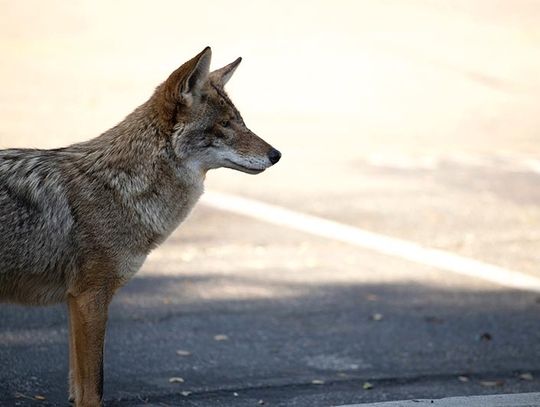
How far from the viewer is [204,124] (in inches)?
249

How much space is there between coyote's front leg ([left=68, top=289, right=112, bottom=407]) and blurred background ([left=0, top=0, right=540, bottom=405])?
0.68 m

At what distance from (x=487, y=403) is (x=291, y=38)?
14375mm

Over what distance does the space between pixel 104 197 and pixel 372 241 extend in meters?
4.61

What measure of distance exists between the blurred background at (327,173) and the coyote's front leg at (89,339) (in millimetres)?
677

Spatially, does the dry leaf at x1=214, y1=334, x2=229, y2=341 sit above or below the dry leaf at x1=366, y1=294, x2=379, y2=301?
below

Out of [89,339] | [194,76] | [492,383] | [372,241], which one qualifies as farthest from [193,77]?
[372,241]

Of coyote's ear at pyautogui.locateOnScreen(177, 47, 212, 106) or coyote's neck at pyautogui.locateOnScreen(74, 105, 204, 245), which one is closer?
coyote's ear at pyautogui.locateOnScreen(177, 47, 212, 106)

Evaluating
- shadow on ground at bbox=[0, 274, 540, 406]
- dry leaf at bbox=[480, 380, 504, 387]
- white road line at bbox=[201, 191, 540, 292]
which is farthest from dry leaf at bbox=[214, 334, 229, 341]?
white road line at bbox=[201, 191, 540, 292]

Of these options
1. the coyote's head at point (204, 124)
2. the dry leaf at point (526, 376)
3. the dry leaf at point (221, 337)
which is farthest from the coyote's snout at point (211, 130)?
the dry leaf at point (526, 376)

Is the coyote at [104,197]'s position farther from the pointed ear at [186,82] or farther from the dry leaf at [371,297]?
the dry leaf at [371,297]

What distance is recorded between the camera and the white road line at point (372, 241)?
9734mm

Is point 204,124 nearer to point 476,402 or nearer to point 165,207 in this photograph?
point 165,207

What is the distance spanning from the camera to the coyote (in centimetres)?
607

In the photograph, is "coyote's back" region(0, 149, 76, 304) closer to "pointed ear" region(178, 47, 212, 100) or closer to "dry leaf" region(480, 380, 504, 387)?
"pointed ear" region(178, 47, 212, 100)
